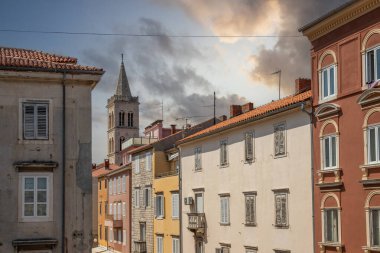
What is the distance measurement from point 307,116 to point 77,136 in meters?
11.6

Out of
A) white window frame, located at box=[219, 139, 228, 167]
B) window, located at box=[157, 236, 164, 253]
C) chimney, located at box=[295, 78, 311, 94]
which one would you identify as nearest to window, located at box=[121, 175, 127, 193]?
window, located at box=[157, 236, 164, 253]

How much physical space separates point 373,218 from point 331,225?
10.5ft

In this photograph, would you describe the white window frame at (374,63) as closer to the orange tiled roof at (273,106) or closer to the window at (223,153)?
the orange tiled roof at (273,106)

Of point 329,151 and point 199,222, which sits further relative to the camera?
point 199,222

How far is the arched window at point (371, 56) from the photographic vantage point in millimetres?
26844

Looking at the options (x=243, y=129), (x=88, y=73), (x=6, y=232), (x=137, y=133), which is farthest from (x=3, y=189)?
(x=137, y=133)

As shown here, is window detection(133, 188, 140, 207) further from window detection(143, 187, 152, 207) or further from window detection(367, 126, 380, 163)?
window detection(367, 126, 380, 163)

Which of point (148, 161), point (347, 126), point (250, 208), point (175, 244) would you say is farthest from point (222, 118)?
point (347, 126)

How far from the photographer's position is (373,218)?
2684 centimetres

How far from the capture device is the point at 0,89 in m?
25.9

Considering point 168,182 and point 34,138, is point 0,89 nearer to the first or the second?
point 34,138

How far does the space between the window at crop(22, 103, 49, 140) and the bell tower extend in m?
112

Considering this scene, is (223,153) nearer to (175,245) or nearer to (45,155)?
(175,245)

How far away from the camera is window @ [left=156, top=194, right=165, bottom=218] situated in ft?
174
